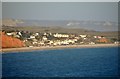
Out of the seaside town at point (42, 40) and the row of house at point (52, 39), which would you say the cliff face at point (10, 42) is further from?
the row of house at point (52, 39)

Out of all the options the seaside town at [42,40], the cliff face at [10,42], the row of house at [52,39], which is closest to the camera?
the cliff face at [10,42]

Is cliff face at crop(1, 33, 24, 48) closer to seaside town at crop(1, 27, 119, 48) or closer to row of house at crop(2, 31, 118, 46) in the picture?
seaside town at crop(1, 27, 119, 48)

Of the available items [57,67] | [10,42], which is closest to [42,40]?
[10,42]

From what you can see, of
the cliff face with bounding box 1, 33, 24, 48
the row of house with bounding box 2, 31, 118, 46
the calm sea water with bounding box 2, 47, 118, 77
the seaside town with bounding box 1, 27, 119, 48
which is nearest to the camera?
the calm sea water with bounding box 2, 47, 118, 77

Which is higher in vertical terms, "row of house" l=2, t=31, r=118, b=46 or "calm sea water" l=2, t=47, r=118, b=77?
"row of house" l=2, t=31, r=118, b=46

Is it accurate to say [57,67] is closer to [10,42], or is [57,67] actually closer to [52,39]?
[10,42]

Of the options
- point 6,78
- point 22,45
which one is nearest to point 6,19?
point 22,45

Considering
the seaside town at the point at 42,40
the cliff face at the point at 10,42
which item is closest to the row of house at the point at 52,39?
the seaside town at the point at 42,40

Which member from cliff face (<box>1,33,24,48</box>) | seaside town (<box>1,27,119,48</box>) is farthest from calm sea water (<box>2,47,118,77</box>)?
seaside town (<box>1,27,119,48</box>)
